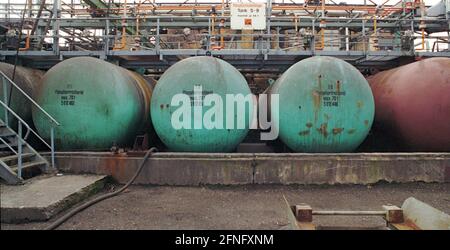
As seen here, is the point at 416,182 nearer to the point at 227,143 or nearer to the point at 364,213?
the point at 227,143

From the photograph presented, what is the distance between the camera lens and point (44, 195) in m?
4.30

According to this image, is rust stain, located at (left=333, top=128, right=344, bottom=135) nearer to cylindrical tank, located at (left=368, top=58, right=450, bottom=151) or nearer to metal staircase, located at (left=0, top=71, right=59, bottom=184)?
cylindrical tank, located at (left=368, top=58, right=450, bottom=151)

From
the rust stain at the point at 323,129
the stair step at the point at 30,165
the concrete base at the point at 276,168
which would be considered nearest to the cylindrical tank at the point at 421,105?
the concrete base at the point at 276,168

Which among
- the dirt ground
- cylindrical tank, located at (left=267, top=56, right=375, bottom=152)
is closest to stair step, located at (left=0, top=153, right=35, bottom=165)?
the dirt ground

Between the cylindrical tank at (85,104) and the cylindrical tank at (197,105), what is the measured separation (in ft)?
2.37

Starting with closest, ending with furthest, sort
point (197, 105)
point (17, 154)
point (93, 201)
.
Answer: point (93, 201) → point (17, 154) → point (197, 105)

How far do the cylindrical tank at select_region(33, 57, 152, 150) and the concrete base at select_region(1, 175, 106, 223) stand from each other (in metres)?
0.84

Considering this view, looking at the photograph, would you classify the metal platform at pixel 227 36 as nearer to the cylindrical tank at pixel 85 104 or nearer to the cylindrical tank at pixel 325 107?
the cylindrical tank at pixel 85 104

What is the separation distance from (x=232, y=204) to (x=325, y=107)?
2434 millimetres

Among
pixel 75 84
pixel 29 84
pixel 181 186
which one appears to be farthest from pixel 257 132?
pixel 29 84

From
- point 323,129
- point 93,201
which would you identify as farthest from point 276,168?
point 93,201

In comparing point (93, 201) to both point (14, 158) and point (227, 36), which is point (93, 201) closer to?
point (14, 158)

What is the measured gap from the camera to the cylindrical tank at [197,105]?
5.69 meters

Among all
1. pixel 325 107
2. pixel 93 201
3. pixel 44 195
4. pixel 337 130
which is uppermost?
pixel 325 107
